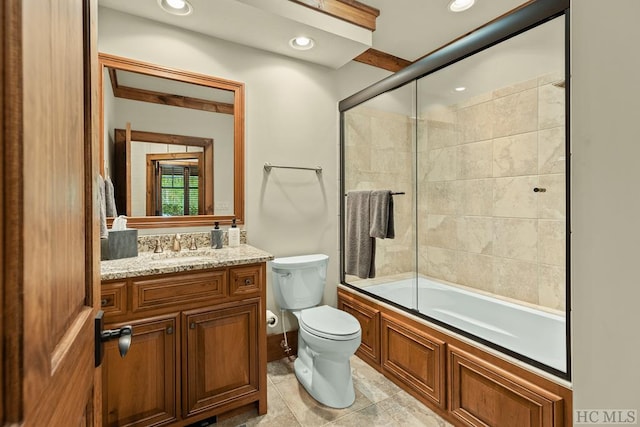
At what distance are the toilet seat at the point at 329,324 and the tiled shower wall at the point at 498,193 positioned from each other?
1.13 metres

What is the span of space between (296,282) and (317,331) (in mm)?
450

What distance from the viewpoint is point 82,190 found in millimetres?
577

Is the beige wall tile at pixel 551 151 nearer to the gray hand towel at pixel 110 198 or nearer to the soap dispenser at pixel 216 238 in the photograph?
the soap dispenser at pixel 216 238

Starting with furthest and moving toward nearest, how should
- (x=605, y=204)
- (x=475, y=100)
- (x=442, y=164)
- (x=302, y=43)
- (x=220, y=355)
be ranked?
(x=442, y=164), (x=475, y=100), (x=302, y=43), (x=220, y=355), (x=605, y=204)

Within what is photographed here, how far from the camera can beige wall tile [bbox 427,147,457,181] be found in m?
2.59

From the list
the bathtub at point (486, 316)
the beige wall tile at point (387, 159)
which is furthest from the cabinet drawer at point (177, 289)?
the beige wall tile at point (387, 159)

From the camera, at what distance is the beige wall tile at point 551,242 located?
6.53ft

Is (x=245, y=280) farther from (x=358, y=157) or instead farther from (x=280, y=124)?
(x=358, y=157)

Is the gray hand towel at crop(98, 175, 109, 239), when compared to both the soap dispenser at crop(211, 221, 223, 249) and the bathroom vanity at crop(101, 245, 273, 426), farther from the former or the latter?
the soap dispenser at crop(211, 221, 223, 249)

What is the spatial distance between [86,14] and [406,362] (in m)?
2.17

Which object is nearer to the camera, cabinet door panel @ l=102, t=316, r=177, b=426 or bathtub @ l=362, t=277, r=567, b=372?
cabinet door panel @ l=102, t=316, r=177, b=426

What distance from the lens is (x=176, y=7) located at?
1795 millimetres

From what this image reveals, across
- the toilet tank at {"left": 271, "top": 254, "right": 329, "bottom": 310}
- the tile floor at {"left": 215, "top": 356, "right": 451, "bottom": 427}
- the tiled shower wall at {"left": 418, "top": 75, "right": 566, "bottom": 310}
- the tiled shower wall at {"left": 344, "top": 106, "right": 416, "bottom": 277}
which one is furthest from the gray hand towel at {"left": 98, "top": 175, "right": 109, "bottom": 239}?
the tiled shower wall at {"left": 418, "top": 75, "right": 566, "bottom": 310}

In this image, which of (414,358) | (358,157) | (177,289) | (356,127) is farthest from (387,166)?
(177,289)
